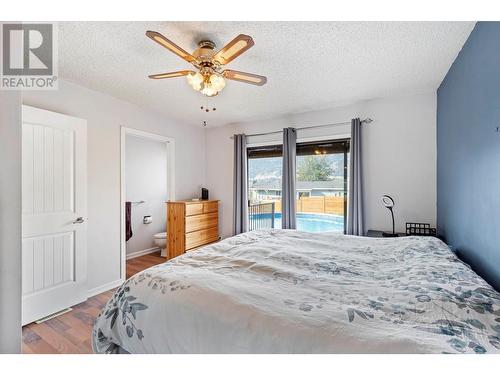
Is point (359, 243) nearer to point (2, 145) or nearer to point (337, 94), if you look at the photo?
point (337, 94)

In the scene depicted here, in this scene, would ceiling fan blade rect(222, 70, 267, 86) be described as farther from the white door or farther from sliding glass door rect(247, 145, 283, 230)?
sliding glass door rect(247, 145, 283, 230)

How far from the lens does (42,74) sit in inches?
90.0

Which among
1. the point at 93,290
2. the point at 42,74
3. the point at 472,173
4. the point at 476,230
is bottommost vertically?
the point at 93,290

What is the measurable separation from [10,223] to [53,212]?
213 centimetres

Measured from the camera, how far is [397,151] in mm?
2961

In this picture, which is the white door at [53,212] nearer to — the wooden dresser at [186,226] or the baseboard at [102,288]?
the baseboard at [102,288]

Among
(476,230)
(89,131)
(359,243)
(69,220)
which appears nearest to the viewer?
(476,230)

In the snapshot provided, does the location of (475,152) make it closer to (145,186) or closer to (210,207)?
(210,207)

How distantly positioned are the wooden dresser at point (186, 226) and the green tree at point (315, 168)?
5.53ft

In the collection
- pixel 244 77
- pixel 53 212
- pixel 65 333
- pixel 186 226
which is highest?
pixel 244 77

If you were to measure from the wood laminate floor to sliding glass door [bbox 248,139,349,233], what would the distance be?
2.55 metres

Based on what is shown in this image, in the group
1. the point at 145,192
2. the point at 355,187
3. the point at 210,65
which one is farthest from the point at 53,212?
the point at 355,187

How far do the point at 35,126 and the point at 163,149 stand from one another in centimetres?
266
